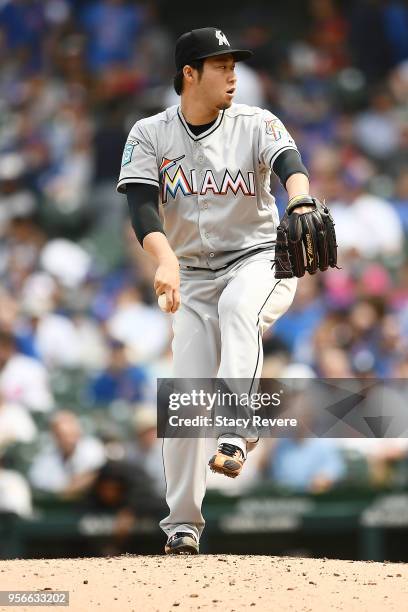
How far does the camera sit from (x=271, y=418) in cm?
461

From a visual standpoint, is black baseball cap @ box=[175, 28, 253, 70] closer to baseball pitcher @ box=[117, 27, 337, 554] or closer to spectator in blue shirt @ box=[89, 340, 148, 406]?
baseball pitcher @ box=[117, 27, 337, 554]

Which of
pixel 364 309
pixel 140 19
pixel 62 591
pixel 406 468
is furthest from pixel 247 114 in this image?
pixel 140 19

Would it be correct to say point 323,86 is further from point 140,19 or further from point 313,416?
point 313,416

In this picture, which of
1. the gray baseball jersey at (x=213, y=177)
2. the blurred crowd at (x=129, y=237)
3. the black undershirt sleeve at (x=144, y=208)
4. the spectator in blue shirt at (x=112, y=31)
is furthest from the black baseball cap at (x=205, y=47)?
the spectator in blue shirt at (x=112, y=31)

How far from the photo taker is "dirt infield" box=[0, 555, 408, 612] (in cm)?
351

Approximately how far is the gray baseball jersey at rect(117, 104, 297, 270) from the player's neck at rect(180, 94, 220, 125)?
0.03 m

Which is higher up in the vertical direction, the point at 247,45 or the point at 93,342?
the point at 247,45

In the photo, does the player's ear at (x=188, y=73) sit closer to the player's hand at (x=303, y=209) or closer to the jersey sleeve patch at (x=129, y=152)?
the jersey sleeve patch at (x=129, y=152)

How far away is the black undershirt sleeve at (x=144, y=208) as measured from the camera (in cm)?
429

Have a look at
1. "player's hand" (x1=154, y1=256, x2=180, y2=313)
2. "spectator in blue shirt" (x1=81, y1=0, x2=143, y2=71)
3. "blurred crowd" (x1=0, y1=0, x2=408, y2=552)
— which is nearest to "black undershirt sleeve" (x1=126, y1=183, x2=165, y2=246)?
"player's hand" (x1=154, y1=256, x2=180, y2=313)

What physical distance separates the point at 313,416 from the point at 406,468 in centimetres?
76

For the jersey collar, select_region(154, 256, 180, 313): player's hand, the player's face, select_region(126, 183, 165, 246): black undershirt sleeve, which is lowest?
select_region(154, 256, 180, 313): player's hand
